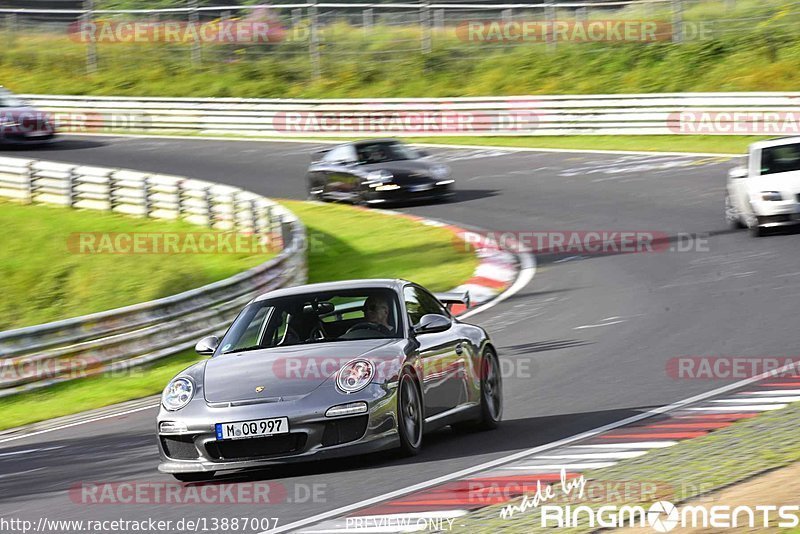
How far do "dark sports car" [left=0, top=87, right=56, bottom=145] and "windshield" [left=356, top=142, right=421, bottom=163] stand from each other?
11869mm

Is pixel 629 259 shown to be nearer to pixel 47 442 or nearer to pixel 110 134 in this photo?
pixel 47 442

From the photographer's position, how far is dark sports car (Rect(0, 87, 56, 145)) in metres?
34.3

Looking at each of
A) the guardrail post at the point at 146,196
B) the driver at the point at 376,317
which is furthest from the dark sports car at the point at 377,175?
the driver at the point at 376,317

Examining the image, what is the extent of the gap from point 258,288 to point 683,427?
8.27 m

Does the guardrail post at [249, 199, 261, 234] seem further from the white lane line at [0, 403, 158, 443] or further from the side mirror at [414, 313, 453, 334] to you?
the side mirror at [414, 313, 453, 334]

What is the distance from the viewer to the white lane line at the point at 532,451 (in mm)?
6892

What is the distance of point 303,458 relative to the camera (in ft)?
26.0

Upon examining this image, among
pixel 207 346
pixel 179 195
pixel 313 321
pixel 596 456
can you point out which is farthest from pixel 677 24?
pixel 596 456

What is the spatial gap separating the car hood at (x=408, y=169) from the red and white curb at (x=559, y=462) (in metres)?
15.1

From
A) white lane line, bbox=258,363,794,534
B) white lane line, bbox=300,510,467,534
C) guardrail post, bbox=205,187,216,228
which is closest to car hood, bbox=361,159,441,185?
guardrail post, bbox=205,187,216,228

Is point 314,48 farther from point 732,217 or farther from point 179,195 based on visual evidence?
point 732,217

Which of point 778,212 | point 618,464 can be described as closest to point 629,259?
point 778,212

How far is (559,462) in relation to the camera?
7941 mm

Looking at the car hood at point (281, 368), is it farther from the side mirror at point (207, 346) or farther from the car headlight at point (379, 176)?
the car headlight at point (379, 176)
